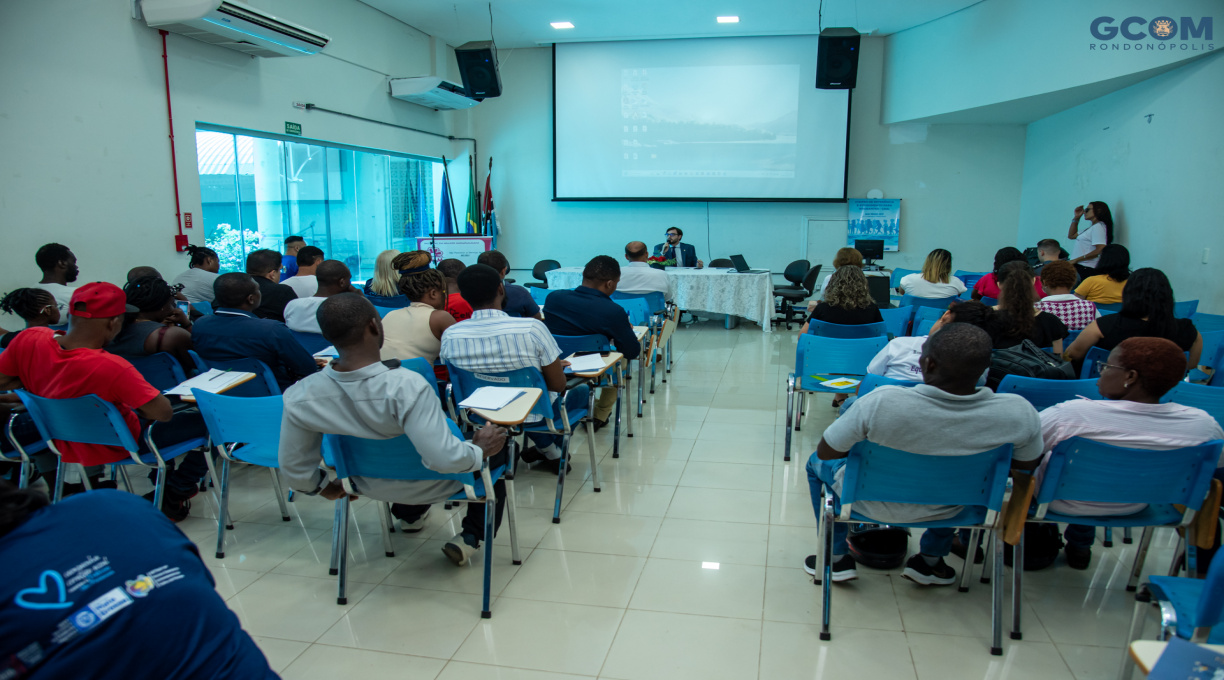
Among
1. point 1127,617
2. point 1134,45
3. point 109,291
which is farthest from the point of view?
point 1134,45

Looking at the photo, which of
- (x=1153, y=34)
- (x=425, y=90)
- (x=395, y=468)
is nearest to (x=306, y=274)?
(x=395, y=468)

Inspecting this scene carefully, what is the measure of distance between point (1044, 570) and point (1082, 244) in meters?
6.04

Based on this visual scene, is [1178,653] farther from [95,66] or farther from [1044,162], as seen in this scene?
[1044,162]

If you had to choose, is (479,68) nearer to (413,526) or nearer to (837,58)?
(837,58)

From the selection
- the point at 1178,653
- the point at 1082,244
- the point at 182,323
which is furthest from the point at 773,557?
the point at 1082,244

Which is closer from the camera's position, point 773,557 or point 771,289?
point 773,557

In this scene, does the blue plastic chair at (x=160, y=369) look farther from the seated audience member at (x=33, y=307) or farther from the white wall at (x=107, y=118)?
the white wall at (x=107, y=118)

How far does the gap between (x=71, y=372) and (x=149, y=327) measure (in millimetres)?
632

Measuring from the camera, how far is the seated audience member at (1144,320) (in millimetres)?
3441

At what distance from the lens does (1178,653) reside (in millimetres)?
1255

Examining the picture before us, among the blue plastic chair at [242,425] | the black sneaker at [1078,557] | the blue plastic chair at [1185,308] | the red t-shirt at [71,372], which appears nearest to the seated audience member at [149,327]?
the red t-shirt at [71,372]

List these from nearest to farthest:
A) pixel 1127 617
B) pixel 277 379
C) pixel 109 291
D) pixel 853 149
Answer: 1. pixel 1127 617
2. pixel 109 291
3. pixel 277 379
4. pixel 853 149

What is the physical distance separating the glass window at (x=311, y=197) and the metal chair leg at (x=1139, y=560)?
7.47m

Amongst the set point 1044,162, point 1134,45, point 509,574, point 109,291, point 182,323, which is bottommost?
point 509,574
